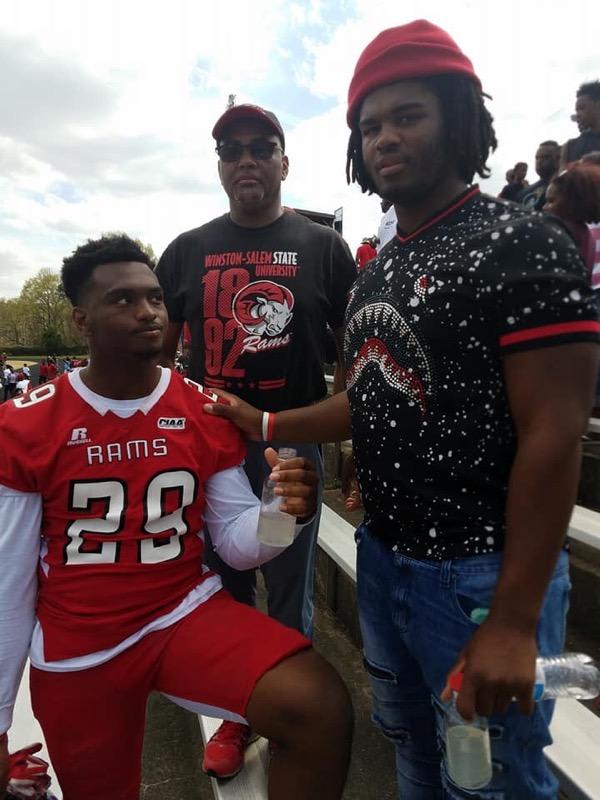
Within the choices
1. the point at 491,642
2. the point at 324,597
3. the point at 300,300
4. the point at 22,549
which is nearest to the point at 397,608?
the point at 491,642

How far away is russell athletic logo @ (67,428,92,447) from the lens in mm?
1618

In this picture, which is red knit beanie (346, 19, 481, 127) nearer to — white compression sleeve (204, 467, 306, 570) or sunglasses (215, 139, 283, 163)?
sunglasses (215, 139, 283, 163)

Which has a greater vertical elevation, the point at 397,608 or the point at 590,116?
the point at 590,116

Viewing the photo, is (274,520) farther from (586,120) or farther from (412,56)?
(586,120)

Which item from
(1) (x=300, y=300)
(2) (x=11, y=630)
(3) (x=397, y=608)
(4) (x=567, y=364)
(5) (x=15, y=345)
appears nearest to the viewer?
(4) (x=567, y=364)

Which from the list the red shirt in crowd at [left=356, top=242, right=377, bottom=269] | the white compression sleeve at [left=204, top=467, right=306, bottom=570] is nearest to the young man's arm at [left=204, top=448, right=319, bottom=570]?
the white compression sleeve at [left=204, top=467, right=306, bottom=570]

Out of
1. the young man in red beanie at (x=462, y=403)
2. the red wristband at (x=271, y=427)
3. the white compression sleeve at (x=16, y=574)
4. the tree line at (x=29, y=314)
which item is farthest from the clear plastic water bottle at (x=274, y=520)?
the tree line at (x=29, y=314)

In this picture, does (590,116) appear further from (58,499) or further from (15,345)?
(15,345)

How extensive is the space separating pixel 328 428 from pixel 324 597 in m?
1.99

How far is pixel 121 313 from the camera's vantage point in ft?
5.62

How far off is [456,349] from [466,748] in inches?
33.0

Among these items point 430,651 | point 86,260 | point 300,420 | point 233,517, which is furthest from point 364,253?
point 430,651

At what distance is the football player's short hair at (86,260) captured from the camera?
1.77 metres

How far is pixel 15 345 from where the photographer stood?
269 feet
